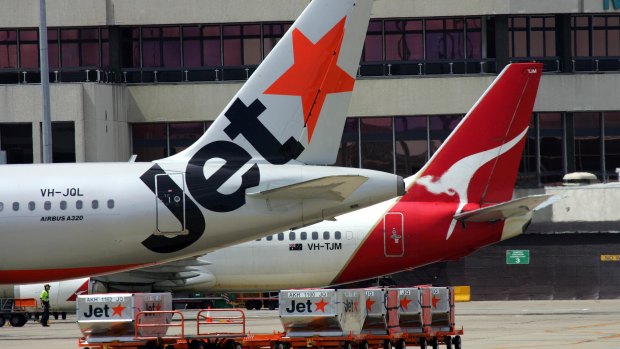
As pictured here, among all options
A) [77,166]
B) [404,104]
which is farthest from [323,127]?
[404,104]

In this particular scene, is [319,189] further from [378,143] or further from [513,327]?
[378,143]

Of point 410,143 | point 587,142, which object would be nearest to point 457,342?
point 410,143

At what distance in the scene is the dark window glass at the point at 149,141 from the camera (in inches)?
2576

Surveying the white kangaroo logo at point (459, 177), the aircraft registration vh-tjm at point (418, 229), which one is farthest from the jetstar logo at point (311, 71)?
the white kangaroo logo at point (459, 177)

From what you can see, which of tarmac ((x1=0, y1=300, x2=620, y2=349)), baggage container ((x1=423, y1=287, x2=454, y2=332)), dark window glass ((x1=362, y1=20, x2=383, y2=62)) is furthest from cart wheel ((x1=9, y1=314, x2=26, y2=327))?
dark window glass ((x1=362, y1=20, x2=383, y2=62))

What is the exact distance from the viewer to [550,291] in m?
57.0

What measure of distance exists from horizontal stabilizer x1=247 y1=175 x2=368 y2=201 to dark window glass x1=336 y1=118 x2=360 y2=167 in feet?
122

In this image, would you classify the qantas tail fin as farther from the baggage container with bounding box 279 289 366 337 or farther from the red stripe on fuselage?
the baggage container with bounding box 279 289 366 337

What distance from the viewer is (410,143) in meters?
65.2

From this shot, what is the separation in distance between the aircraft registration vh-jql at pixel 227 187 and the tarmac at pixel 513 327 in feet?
16.7

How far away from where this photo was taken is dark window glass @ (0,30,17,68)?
64.6 meters

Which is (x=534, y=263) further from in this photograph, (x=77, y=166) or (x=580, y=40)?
(x=77, y=166)

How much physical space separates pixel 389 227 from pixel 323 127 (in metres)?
14.1

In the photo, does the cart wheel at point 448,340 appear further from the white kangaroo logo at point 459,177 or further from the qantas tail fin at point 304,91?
the white kangaroo logo at point 459,177
